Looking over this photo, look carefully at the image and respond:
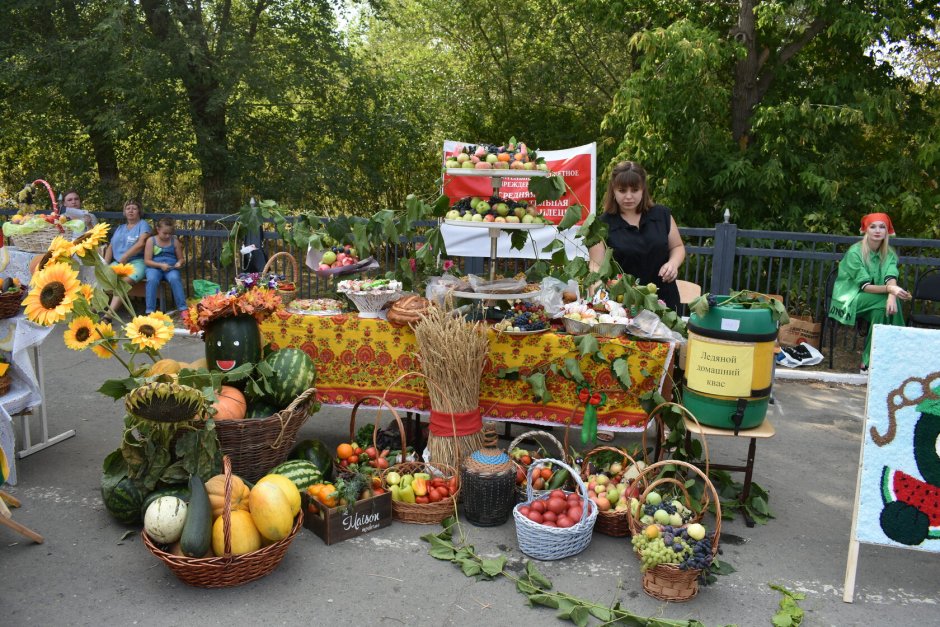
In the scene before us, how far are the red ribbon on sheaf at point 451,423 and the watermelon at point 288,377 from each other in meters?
0.75

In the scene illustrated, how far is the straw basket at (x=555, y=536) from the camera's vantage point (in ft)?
12.0

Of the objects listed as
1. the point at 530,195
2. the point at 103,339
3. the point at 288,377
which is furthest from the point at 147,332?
the point at 530,195

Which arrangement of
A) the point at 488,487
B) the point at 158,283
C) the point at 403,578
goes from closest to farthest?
the point at 403,578, the point at 488,487, the point at 158,283

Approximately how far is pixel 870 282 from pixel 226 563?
596 centimetres

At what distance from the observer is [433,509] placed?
4.08 metres

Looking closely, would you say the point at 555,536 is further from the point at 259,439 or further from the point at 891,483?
the point at 259,439

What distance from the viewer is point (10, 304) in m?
4.43

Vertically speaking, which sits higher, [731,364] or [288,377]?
[731,364]

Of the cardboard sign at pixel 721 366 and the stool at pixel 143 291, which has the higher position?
the cardboard sign at pixel 721 366

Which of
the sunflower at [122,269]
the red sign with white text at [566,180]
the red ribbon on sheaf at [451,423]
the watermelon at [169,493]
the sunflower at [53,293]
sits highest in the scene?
the red sign with white text at [566,180]

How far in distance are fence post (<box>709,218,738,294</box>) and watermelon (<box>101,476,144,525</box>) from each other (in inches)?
222

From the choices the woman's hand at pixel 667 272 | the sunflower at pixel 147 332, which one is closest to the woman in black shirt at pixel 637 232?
the woman's hand at pixel 667 272

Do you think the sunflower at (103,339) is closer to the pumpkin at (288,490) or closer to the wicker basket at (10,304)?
the wicker basket at (10,304)

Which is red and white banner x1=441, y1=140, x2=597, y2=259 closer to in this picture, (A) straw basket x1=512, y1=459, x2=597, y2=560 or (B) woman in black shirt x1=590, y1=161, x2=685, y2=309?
(B) woman in black shirt x1=590, y1=161, x2=685, y2=309
